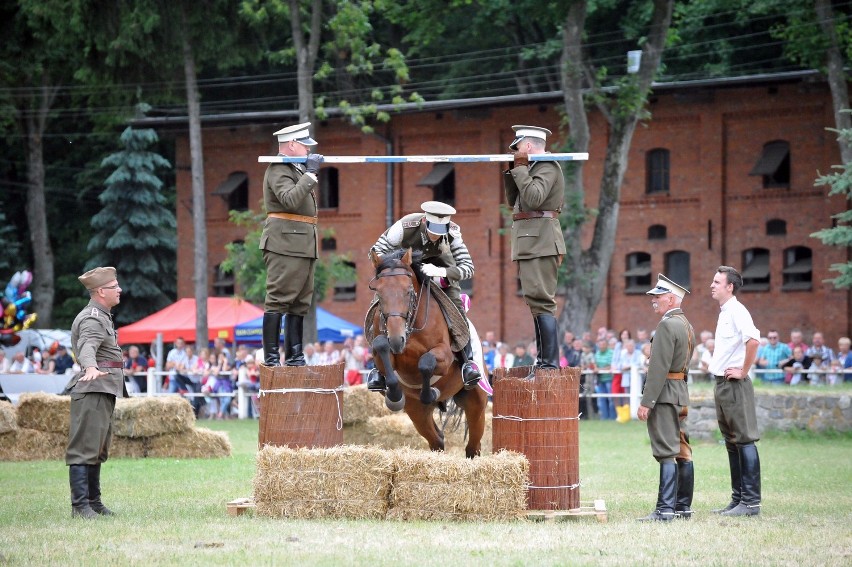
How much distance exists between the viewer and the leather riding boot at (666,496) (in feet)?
40.4

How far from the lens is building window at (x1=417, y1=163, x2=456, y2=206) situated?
45.0 m

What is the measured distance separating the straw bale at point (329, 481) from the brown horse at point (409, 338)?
849 millimetres

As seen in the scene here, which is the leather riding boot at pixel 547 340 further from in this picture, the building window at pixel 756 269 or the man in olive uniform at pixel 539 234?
the building window at pixel 756 269

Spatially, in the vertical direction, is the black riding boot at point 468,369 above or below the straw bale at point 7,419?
above

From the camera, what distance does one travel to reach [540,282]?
12859 mm

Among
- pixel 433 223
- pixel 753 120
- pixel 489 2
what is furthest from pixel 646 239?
pixel 433 223

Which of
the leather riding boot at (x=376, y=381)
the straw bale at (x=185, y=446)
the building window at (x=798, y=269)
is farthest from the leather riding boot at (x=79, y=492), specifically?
the building window at (x=798, y=269)

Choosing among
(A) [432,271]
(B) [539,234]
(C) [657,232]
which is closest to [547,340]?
(B) [539,234]

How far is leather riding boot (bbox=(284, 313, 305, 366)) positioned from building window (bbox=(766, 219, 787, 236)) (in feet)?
98.0

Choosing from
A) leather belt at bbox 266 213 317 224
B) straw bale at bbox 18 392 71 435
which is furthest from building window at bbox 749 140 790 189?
leather belt at bbox 266 213 317 224

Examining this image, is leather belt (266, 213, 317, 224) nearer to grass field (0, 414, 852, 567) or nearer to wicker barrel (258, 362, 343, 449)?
wicker barrel (258, 362, 343, 449)

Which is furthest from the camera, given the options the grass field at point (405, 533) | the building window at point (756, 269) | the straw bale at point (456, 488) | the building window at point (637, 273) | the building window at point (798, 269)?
the building window at point (637, 273)

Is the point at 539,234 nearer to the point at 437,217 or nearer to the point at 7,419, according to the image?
the point at 437,217

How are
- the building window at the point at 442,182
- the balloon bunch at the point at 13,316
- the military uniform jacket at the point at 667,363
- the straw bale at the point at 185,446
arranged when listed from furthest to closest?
the building window at the point at 442,182
the balloon bunch at the point at 13,316
the straw bale at the point at 185,446
the military uniform jacket at the point at 667,363
